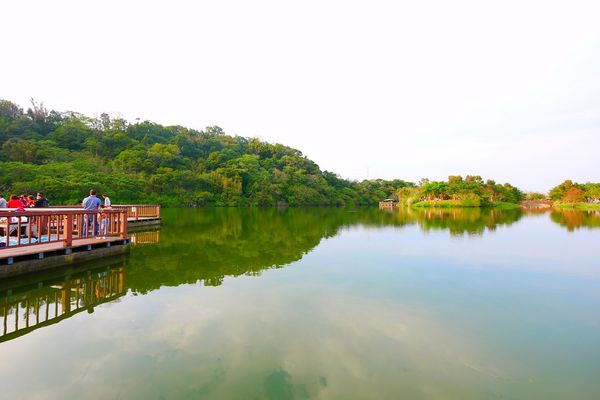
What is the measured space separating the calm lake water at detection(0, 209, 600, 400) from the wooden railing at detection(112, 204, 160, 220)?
8.10 m

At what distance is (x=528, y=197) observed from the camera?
67.0 metres

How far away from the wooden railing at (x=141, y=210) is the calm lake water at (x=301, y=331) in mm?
8099

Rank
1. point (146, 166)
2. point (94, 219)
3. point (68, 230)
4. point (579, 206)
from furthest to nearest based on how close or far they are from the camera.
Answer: point (579, 206) < point (146, 166) < point (94, 219) < point (68, 230)

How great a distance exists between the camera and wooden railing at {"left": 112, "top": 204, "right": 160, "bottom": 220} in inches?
635

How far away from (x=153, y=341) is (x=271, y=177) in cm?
5412

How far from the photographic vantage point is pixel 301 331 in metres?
4.37

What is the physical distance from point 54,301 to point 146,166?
41359 mm

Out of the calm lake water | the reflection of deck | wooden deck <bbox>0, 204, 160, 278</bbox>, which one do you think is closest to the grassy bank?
the calm lake water

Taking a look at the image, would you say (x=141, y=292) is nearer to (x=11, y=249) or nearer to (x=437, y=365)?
(x=11, y=249)

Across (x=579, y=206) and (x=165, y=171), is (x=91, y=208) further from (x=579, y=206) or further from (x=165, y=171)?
(x=579, y=206)

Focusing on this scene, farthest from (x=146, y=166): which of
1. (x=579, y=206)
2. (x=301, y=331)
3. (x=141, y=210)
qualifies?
(x=579, y=206)

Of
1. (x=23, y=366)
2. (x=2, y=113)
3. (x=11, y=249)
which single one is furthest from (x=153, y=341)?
(x=2, y=113)

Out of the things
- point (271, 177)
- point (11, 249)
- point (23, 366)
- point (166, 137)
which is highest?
point (166, 137)

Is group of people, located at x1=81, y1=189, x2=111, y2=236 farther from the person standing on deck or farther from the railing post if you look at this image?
the railing post
